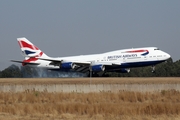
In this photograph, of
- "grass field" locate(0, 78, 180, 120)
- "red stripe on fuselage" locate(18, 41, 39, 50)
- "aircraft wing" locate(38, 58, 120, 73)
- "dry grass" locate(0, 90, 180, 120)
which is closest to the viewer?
"grass field" locate(0, 78, 180, 120)

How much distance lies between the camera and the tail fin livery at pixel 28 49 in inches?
2872

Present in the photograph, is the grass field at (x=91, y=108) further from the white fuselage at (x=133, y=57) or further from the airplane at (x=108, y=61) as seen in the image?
the airplane at (x=108, y=61)

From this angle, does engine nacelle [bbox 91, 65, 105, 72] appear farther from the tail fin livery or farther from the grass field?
the grass field

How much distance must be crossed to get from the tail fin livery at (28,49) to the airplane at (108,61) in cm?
75

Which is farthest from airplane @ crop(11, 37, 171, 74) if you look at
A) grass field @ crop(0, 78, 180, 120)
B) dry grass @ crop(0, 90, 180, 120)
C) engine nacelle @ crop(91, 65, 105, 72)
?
dry grass @ crop(0, 90, 180, 120)

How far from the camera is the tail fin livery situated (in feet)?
239

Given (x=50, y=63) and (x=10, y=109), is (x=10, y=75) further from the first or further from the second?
(x=10, y=109)

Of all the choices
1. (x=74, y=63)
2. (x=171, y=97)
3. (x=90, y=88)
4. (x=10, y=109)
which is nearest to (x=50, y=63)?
(x=74, y=63)

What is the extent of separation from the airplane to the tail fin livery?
29.5 inches

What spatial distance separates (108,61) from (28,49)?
15725 millimetres

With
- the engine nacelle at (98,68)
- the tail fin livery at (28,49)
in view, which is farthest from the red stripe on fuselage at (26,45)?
the engine nacelle at (98,68)

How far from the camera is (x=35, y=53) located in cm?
7312

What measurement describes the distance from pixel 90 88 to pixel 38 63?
36.4 metres

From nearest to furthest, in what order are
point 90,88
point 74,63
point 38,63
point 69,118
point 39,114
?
point 69,118, point 39,114, point 90,88, point 74,63, point 38,63
